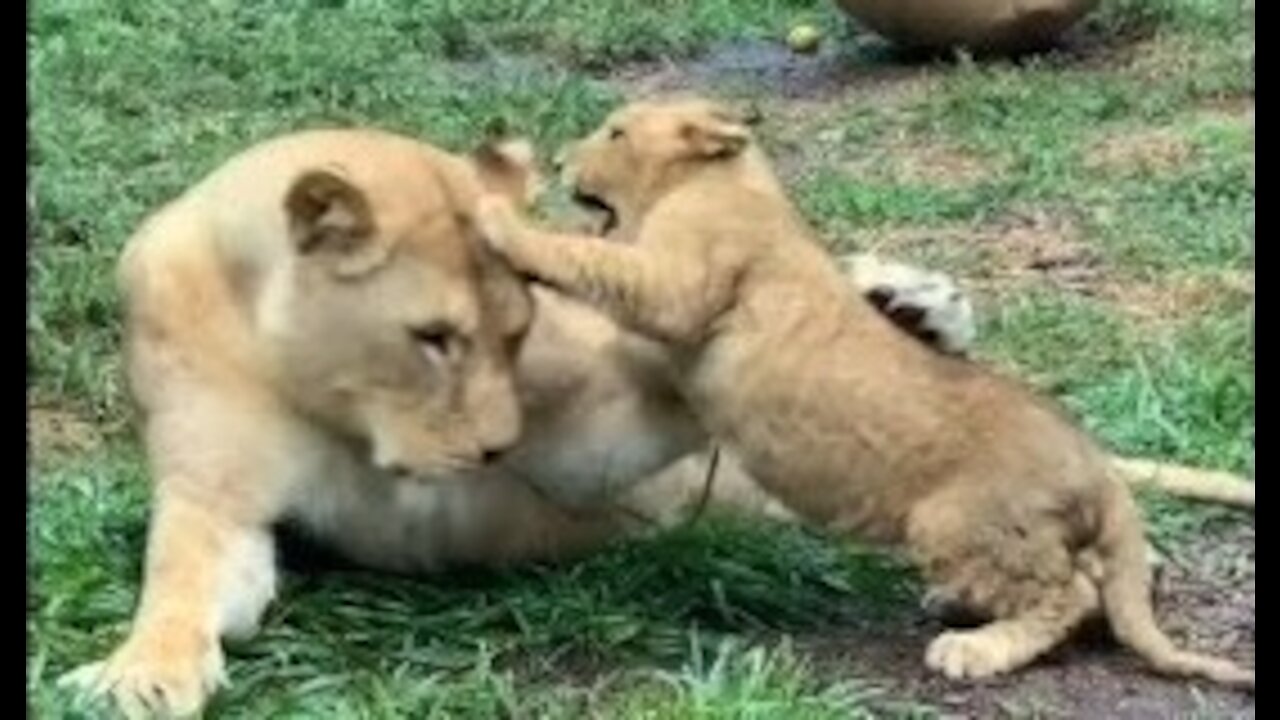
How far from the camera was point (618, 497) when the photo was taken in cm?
498

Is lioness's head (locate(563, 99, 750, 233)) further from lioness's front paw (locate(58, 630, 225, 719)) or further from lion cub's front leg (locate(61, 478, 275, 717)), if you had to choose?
lioness's front paw (locate(58, 630, 225, 719))

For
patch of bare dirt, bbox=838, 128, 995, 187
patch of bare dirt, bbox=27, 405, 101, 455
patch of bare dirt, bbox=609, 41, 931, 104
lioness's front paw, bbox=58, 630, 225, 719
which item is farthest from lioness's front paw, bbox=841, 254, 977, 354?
patch of bare dirt, bbox=609, 41, 931, 104

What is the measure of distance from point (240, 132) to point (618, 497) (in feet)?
16.3

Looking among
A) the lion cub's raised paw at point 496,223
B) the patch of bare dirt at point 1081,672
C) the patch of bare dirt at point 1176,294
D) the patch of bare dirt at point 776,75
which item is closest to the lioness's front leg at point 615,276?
the lion cub's raised paw at point 496,223

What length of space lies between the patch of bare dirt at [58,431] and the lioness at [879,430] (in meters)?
1.85

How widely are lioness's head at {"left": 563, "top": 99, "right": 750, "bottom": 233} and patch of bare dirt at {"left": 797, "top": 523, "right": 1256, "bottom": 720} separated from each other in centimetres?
76

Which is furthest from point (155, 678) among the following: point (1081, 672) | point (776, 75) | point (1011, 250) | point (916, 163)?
point (776, 75)

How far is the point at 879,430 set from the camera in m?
4.58

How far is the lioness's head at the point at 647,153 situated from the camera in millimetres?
4859

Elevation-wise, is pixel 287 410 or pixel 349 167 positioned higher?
pixel 349 167

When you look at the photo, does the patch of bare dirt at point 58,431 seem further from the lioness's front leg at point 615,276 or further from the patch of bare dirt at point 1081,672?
the patch of bare dirt at point 1081,672

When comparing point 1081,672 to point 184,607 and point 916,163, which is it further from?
point 916,163

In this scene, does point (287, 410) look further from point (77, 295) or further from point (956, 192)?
point (956, 192)
